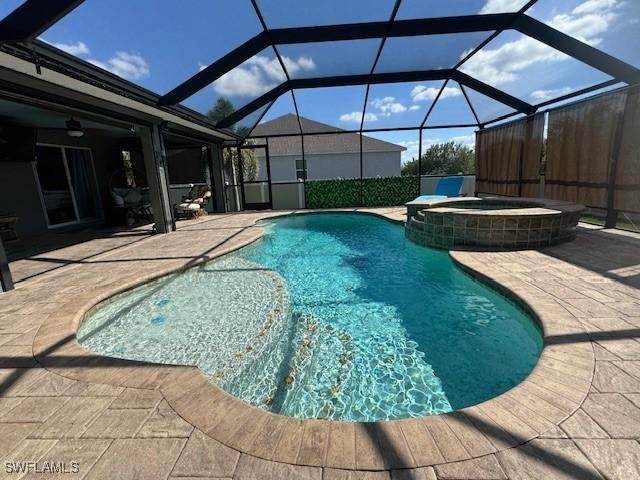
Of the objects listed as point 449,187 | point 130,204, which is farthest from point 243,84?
point 449,187

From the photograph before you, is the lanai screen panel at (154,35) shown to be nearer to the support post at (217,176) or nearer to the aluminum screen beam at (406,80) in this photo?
the aluminum screen beam at (406,80)

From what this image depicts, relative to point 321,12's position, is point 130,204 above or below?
below

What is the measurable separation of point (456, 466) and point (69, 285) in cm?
507

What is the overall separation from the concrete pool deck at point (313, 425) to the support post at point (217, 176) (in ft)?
33.5

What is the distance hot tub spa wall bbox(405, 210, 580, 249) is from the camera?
5.29 m

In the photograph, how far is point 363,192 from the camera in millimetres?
12992

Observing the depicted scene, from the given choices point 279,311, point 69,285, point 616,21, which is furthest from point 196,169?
point 616,21

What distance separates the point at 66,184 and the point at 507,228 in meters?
11.5

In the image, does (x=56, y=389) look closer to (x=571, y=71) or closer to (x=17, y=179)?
(x=17, y=179)

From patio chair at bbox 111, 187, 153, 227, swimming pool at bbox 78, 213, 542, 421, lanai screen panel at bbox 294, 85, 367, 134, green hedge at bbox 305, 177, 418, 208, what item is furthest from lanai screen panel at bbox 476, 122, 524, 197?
patio chair at bbox 111, 187, 153, 227

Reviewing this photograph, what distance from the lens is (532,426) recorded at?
1.68 meters

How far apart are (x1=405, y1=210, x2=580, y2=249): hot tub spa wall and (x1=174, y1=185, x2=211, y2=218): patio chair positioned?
872 cm

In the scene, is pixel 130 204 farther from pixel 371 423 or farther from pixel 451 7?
pixel 371 423

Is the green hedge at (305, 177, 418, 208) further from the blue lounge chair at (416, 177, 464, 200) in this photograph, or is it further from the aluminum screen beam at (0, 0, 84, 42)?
the aluminum screen beam at (0, 0, 84, 42)
